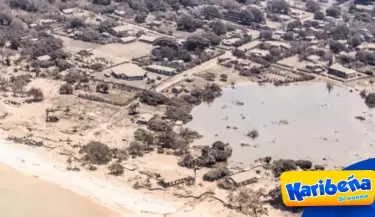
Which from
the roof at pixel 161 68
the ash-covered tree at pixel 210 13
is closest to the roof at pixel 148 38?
the roof at pixel 161 68

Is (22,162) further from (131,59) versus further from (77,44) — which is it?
(77,44)

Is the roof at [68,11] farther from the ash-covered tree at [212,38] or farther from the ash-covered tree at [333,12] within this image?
the ash-covered tree at [333,12]

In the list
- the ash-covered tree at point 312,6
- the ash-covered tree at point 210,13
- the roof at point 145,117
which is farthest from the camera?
the ash-covered tree at point 312,6

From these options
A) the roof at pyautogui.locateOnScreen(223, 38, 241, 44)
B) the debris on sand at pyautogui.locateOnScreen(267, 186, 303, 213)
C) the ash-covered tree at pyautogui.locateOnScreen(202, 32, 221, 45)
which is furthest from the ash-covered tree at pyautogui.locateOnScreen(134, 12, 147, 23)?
the debris on sand at pyautogui.locateOnScreen(267, 186, 303, 213)

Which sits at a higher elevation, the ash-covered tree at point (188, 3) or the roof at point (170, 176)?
the roof at point (170, 176)

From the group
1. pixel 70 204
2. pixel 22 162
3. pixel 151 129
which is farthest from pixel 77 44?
pixel 70 204

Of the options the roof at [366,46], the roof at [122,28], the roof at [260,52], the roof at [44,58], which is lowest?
the roof at [366,46]

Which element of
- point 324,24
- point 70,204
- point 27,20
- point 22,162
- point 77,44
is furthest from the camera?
point 324,24

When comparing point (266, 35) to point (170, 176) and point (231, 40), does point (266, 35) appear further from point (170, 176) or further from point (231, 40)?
point (170, 176)
